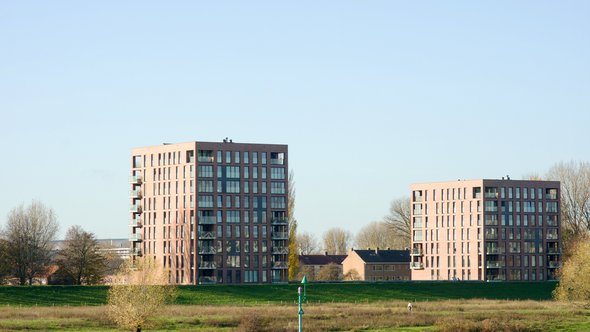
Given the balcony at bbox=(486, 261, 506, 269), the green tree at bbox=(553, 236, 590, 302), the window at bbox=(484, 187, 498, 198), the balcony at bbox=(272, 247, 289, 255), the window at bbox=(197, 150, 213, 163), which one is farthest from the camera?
the window at bbox=(484, 187, 498, 198)

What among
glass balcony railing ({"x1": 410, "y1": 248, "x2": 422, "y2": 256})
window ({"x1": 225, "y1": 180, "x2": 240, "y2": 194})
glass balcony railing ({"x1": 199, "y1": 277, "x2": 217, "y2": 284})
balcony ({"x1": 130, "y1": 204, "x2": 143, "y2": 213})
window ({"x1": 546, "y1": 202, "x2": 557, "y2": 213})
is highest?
window ({"x1": 225, "y1": 180, "x2": 240, "y2": 194})

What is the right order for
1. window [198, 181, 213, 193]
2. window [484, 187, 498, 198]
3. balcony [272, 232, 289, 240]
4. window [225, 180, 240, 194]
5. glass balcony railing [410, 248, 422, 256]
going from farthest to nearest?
glass balcony railing [410, 248, 422, 256] → window [484, 187, 498, 198] → balcony [272, 232, 289, 240] → window [225, 180, 240, 194] → window [198, 181, 213, 193]

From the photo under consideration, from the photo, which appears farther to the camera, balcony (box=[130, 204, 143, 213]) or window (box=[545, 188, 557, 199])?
window (box=[545, 188, 557, 199])

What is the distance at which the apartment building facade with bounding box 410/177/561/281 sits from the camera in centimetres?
18612

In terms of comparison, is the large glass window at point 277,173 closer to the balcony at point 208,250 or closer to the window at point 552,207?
the balcony at point 208,250

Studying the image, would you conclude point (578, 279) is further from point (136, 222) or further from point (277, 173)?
point (136, 222)

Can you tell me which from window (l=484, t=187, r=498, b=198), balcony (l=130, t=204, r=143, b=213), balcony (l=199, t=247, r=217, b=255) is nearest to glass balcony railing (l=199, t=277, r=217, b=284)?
balcony (l=199, t=247, r=217, b=255)

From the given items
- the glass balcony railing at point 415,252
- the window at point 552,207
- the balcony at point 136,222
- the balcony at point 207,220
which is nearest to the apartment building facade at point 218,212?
the balcony at point 207,220

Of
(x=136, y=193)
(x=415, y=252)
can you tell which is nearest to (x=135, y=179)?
(x=136, y=193)

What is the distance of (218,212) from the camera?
522ft

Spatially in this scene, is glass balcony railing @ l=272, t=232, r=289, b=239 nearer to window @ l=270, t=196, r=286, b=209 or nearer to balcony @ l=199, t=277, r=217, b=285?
window @ l=270, t=196, r=286, b=209

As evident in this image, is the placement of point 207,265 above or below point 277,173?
below

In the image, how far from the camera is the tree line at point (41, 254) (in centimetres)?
14400

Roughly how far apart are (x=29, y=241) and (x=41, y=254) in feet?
6.88
